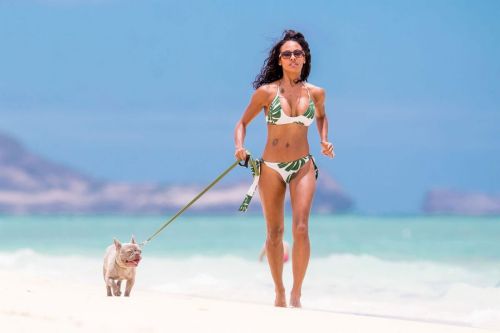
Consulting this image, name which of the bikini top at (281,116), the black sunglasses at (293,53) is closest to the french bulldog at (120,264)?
the bikini top at (281,116)

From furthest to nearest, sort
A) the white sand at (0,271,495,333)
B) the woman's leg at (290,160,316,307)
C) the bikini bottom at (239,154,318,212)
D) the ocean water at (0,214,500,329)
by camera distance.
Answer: the ocean water at (0,214,500,329) < the bikini bottom at (239,154,318,212) < the woman's leg at (290,160,316,307) < the white sand at (0,271,495,333)

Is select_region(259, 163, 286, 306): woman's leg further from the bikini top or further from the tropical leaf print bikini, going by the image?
the bikini top

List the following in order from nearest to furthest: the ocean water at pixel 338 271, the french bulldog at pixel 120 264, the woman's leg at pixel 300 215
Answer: the french bulldog at pixel 120 264
the woman's leg at pixel 300 215
the ocean water at pixel 338 271

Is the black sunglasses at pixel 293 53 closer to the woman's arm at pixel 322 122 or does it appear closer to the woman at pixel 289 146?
the woman at pixel 289 146

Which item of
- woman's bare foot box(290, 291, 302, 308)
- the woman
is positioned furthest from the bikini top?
woman's bare foot box(290, 291, 302, 308)

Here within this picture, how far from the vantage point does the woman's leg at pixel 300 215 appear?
6973 millimetres

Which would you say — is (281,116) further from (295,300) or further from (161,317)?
(161,317)

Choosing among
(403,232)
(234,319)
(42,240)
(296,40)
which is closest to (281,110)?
(296,40)

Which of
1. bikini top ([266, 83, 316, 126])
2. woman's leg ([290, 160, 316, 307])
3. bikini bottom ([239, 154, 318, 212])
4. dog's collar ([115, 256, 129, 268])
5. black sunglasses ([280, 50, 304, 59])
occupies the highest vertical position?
black sunglasses ([280, 50, 304, 59])

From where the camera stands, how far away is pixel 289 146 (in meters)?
7.07

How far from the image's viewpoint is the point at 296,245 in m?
7.09

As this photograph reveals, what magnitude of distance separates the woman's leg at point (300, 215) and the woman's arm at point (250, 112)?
0.47 m

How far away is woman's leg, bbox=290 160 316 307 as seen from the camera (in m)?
6.97

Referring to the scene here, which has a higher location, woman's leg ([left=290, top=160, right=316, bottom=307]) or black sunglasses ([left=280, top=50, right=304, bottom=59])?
black sunglasses ([left=280, top=50, right=304, bottom=59])
